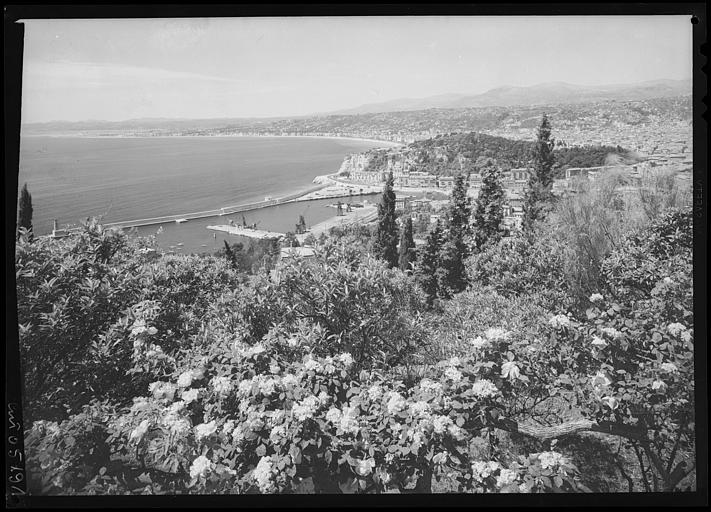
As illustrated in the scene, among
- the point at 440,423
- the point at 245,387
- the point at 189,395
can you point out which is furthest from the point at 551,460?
the point at 189,395

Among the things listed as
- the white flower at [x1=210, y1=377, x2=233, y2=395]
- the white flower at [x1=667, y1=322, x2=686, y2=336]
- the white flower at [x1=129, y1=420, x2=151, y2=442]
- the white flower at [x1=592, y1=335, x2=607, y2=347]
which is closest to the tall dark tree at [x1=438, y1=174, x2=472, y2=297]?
the white flower at [x1=592, y1=335, x2=607, y2=347]

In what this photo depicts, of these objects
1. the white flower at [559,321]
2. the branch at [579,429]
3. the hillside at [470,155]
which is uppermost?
the hillside at [470,155]

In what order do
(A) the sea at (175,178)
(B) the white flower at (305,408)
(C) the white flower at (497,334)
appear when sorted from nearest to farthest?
1. (B) the white flower at (305,408)
2. (C) the white flower at (497,334)
3. (A) the sea at (175,178)

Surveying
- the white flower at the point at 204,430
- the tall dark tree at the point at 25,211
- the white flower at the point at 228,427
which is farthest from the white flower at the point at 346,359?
the tall dark tree at the point at 25,211

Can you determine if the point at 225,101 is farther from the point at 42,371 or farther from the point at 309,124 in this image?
the point at 42,371

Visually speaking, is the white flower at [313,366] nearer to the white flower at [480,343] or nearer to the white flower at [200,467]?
the white flower at [200,467]

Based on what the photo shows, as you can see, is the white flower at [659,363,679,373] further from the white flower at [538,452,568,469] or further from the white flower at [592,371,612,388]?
the white flower at [538,452,568,469]
